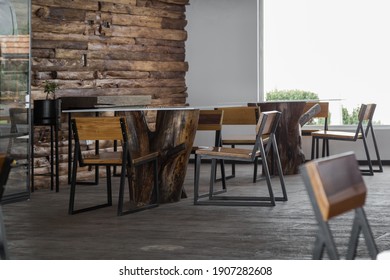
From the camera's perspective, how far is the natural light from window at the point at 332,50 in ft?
42.2

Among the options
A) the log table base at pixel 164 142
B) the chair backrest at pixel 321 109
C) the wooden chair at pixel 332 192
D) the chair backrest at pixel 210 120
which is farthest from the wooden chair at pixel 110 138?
the wooden chair at pixel 332 192

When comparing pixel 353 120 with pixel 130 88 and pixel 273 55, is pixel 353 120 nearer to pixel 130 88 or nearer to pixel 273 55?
pixel 273 55

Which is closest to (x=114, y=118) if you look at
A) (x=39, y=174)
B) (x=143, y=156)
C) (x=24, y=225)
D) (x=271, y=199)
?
(x=143, y=156)

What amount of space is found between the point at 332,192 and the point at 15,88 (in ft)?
20.1

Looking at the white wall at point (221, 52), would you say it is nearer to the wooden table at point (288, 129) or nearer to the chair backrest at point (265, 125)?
the wooden table at point (288, 129)

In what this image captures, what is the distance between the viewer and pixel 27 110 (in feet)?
28.4

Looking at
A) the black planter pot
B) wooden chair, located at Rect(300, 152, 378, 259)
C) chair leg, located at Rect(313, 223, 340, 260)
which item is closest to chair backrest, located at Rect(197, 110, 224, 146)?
the black planter pot

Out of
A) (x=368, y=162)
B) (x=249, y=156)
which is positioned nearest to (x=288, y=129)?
(x=368, y=162)

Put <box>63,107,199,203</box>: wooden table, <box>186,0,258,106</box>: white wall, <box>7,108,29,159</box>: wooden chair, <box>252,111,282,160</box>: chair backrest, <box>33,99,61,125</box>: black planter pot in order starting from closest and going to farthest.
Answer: <box>252,111,282,160</box>: chair backrest
<box>63,107,199,203</box>: wooden table
<box>7,108,29,159</box>: wooden chair
<box>33,99,61,125</box>: black planter pot
<box>186,0,258,106</box>: white wall

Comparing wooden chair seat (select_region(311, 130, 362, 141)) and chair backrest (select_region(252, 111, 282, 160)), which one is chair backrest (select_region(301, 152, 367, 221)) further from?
wooden chair seat (select_region(311, 130, 362, 141))

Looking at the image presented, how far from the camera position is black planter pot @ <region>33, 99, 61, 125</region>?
30.5 ft

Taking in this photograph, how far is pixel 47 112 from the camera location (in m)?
9.32

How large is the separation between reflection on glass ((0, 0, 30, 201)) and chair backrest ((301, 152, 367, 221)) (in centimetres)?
575

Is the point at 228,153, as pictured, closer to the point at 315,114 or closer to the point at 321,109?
the point at 315,114
